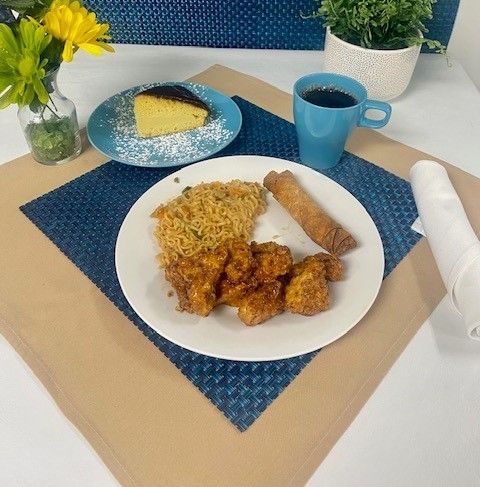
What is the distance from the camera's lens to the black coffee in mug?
97 cm

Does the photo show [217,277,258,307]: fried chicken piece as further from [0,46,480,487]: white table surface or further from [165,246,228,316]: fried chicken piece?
[0,46,480,487]: white table surface

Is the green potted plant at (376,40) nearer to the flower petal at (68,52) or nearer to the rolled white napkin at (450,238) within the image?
the rolled white napkin at (450,238)

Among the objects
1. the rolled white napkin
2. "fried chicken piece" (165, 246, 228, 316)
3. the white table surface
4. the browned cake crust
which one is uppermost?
the browned cake crust

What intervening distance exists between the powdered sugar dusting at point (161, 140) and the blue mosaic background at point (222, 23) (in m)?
0.40

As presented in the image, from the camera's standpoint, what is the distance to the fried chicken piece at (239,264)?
719mm

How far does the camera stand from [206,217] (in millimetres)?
859

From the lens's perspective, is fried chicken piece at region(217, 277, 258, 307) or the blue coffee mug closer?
fried chicken piece at region(217, 277, 258, 307)

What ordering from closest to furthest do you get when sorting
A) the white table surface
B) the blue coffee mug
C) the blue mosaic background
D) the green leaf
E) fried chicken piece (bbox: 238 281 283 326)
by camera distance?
1. the white table surface
2. fried chicken piece (bbox: 238 281 283 326)
3. the blue coffee mug
4. the green leaf
5. the blue mosaic background

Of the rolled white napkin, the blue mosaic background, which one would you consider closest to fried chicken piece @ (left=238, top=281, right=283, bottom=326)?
the rolled white napkin

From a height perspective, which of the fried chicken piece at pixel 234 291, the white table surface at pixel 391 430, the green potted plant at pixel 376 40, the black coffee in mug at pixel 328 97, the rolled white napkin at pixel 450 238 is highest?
the green potted plant at pixel 376 40

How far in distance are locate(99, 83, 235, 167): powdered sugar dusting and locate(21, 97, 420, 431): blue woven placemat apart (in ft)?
0.11

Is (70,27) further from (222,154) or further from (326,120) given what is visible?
(326,120)

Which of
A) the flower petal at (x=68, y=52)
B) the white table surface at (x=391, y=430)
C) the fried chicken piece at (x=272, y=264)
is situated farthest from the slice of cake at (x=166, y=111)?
the white table surface at (x=391, y=430)

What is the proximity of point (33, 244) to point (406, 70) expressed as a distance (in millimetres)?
991
